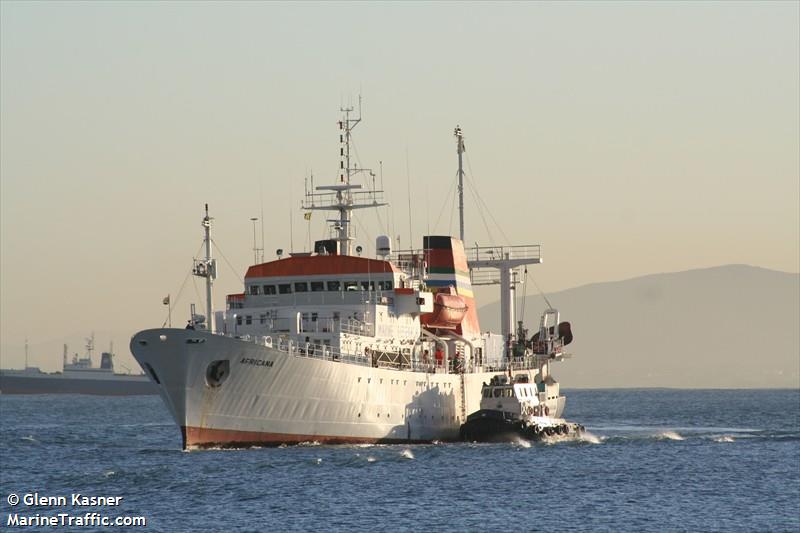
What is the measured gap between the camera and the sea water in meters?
45.2

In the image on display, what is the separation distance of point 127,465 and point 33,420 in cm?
7009

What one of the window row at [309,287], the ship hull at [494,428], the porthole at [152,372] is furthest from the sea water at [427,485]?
the window row at [309,287]

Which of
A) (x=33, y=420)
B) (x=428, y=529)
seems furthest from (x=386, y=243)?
(x=33, y=420)

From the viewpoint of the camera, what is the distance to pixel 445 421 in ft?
247

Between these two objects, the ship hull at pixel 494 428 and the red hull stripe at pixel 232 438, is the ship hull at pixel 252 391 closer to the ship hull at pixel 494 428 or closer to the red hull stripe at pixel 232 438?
the red hull stripe at pixel 232 438

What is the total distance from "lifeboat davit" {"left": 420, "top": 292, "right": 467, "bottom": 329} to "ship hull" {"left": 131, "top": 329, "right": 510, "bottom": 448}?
1204cm

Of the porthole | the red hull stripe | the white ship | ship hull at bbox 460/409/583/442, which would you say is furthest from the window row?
the porthole

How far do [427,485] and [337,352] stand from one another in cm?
1394

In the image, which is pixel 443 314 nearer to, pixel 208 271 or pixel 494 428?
pixel 494 428

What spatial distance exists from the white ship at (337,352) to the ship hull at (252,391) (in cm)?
6

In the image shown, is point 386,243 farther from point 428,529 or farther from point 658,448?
point 428,529

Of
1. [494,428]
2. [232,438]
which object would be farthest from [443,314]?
[232,438]

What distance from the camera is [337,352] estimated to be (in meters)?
66.4

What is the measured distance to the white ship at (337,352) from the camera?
6106cm
